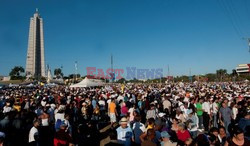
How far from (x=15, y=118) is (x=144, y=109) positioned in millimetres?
7173

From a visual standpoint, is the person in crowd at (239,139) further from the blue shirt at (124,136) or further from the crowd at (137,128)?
the blue shirt at (124,136)

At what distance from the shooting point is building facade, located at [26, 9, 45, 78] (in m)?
128

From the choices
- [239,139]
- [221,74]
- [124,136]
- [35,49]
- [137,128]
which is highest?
[35,49]

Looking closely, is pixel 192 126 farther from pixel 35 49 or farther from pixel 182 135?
pixel 35 49

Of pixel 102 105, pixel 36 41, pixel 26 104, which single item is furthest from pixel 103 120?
pixel 36 41

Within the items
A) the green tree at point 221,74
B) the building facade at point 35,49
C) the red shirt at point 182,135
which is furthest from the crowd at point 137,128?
the building facade at point 35,49

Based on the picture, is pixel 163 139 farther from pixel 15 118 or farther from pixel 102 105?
pixel 102 105

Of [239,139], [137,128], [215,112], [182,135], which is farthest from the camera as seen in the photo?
[215,112]

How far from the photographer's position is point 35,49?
428 ft

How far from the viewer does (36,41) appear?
133 metres

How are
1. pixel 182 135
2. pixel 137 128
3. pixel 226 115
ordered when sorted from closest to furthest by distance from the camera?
1. pixel 182 135
2. pixel 137 128
3. pixel 226 115

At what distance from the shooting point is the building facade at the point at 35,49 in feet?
419

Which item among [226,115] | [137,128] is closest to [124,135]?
[137,128]

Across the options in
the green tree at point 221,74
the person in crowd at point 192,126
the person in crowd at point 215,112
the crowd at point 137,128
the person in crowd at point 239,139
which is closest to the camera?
the person in crowd at point 239,139
